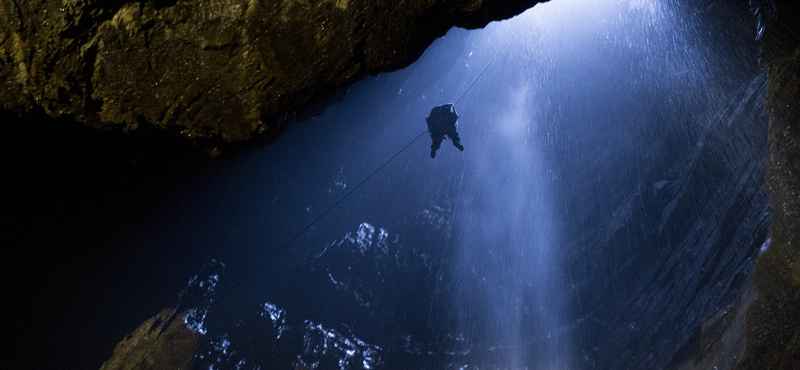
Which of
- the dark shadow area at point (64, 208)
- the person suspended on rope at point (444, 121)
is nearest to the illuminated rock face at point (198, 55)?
the dark shadow area at point (64, 208)

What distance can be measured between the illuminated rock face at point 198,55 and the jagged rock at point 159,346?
22.4ft

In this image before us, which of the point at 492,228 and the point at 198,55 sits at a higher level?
the point at 198,55

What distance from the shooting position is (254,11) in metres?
2.80

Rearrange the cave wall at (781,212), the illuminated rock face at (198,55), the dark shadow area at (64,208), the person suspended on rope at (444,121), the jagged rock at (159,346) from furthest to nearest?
the person suspended on rope at (444,121), the jagged rock at (159,346), the cave wall at (781,212), the dark shadow area at (64,208), the illuminated rock face at (198,55)

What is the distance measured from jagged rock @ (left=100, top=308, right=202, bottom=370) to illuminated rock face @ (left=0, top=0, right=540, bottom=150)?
6826mm

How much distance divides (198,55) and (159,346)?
27.3ft

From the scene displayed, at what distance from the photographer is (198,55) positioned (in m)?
2.90

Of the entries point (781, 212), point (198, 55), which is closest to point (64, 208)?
point (198, 55)

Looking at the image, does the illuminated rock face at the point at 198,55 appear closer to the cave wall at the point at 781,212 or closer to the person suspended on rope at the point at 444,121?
the cave wall at the point at 781,212

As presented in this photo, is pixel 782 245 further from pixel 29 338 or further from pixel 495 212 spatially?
pixel 495 212

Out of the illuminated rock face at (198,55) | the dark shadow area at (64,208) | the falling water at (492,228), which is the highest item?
the illuminated rock face at (198,55)

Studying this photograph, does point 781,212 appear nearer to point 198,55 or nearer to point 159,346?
point 198,55

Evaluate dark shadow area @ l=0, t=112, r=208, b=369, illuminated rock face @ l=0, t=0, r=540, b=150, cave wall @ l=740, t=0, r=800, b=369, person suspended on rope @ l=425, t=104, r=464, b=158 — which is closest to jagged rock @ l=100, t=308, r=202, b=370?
dark shadow area @ l=0, t=112, r=208, b=369

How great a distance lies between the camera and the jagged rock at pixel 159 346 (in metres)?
7.51
